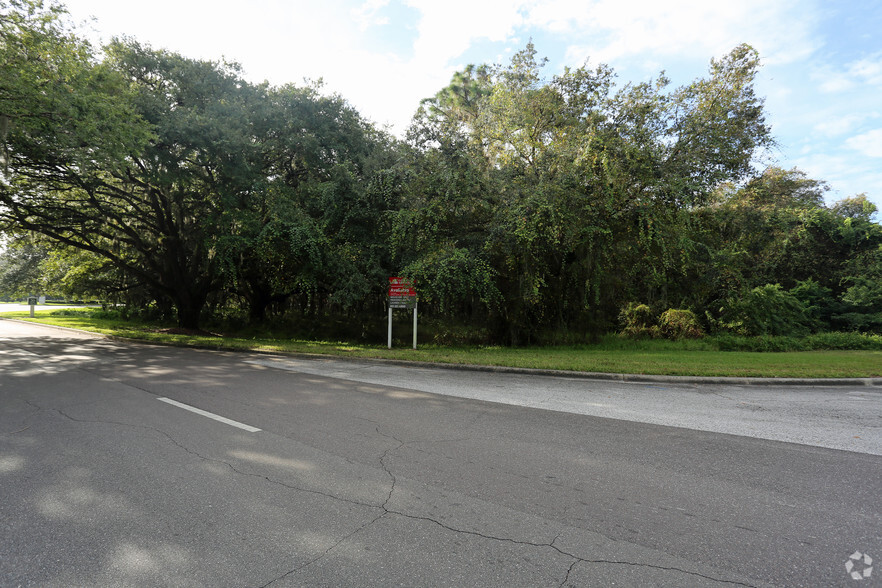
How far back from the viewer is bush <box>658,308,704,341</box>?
20.0 metres

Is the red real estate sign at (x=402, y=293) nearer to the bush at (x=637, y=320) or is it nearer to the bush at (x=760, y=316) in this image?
the bush at (x=637, y=320)

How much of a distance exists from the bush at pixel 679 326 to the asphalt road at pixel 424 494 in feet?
44.8

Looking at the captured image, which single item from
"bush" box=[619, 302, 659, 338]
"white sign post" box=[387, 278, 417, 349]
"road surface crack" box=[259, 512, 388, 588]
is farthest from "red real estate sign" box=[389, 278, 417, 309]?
"road surface crack" box=[259, 512, 388, 588]

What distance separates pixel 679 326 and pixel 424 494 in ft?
66.3

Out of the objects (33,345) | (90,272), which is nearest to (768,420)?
(33,345)

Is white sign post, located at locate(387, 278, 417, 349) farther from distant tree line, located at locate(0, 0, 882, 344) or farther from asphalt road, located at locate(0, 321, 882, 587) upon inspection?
asphalt road, located at locate(0, 321, 882, 587)

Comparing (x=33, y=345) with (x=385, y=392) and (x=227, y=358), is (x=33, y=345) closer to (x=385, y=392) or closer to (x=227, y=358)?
(x=227, y=358)

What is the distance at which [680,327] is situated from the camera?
2014cm

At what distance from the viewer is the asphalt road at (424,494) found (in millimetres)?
2568

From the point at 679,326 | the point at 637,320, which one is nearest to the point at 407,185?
the point at 637,320

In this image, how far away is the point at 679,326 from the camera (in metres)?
20.2

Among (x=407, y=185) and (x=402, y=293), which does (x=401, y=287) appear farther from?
(x=407, y=185)

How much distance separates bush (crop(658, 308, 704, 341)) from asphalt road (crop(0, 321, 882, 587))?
1366 cm

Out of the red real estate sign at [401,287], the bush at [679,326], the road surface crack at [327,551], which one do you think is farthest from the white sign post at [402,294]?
the bush at [679,326]
